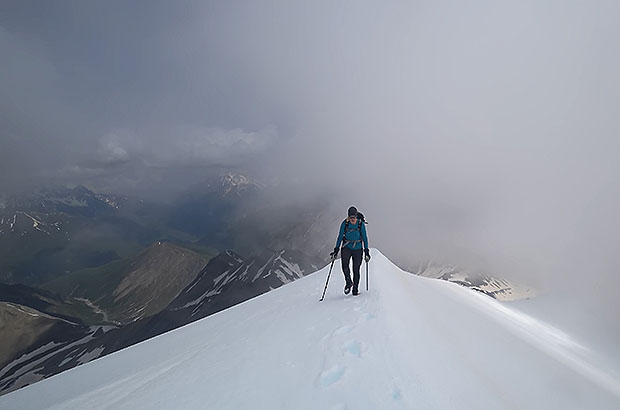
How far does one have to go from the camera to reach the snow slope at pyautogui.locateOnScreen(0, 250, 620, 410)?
5.47 meters

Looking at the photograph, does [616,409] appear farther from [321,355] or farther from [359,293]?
[321,355]

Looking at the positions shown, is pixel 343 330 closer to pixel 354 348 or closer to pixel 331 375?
pixel 354 348

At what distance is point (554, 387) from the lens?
9.67 m

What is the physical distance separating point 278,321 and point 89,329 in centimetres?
23814

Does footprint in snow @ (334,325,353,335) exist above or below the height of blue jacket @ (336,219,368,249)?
below

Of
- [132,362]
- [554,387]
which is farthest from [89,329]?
[554,387]

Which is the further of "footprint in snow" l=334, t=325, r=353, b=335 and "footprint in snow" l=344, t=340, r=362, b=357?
"footprint in snow" l=334, t=325, r=353, b=335

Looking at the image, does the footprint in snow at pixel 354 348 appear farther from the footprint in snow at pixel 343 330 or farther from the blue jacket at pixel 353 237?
the blue jacket at pixel 353 237

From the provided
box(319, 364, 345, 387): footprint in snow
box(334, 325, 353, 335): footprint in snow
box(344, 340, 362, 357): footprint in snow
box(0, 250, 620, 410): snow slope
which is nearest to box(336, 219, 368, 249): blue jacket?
box(0, 250, 620, 410): snow slope

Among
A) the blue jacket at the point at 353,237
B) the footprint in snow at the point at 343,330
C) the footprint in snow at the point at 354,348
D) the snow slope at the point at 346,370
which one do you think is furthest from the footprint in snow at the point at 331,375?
the blue jacket at the point at 353,237

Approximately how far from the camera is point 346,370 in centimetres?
593

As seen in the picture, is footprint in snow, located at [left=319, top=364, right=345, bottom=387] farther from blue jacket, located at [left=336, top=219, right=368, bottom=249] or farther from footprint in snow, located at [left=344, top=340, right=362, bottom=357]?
blue jacket, located at [left=336, top=219, right=368, bottom=249]

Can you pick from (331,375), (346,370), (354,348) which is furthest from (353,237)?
(331,375)

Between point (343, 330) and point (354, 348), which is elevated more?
point (343, 330)
